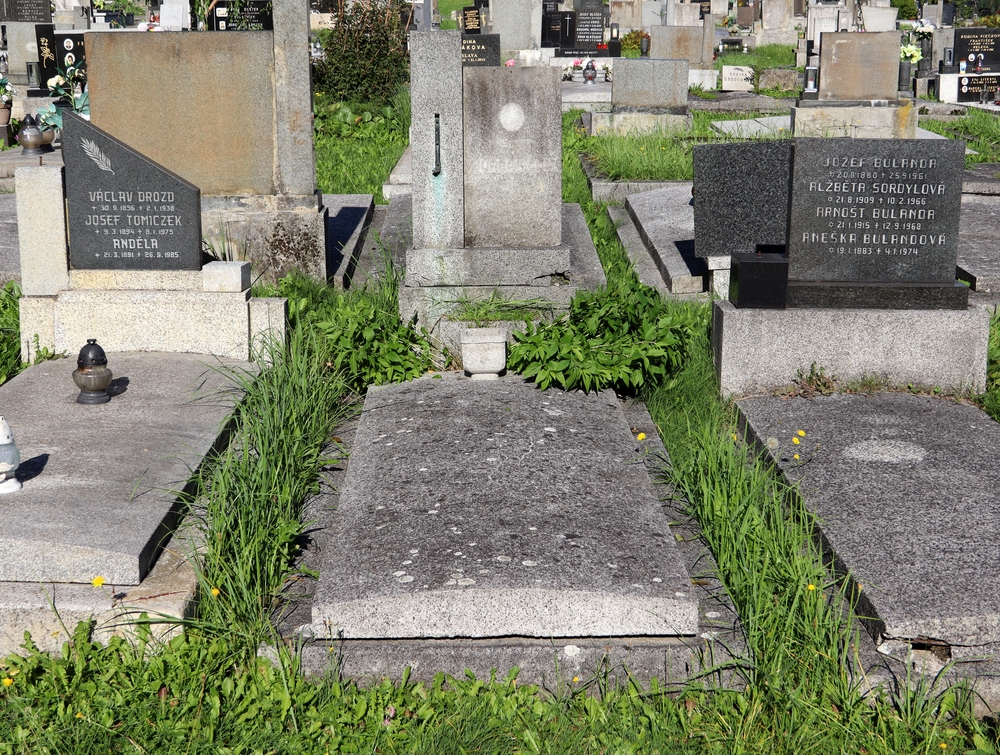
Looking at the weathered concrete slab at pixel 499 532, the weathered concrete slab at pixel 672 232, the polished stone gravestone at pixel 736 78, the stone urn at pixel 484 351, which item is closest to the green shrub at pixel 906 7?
the polished stone gravestone at pixel 736 78

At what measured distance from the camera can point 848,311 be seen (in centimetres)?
516

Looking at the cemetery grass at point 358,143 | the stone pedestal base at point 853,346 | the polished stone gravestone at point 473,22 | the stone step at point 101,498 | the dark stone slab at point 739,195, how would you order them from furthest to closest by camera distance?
the polished stone gravestone at point 473,22, the cemetery grass at point 358,143, the dark stone slab at point 739,195, the stone pedestal base at point 853,346, the stone step at point 101,498

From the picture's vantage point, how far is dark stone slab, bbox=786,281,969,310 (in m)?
5.17

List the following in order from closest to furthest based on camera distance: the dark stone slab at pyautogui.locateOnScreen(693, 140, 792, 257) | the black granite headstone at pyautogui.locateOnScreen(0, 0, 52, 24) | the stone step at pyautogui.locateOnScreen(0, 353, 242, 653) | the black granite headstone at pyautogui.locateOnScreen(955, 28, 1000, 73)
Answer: the stone step at pyautogui.locateOnScreen(0, 353, 242, 653)
the dark stone slab at pyautogui.locateOnScreen(693, 140, 792, 257)
the black granite headstone at pyautogui.locateOnScreen(0, 0, 52, 24)
the black granite headstone at pyautogui.locateOnScreen(955, 28, 1000, 73)

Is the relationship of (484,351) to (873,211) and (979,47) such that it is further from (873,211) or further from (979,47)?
(979,47)

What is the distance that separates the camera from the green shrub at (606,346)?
5.02 metres

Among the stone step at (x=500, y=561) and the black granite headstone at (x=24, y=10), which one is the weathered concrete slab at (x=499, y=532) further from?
the black granite headstone at (x=24, y=10)

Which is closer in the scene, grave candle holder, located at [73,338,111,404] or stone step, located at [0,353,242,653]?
stone step, located at [0,353,242,653]

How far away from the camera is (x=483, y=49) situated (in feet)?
54.4

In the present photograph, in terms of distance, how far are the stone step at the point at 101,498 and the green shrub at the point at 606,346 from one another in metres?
1.44

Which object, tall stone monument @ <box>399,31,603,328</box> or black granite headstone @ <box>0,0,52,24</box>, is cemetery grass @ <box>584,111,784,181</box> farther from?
black granite headstone @ <box>0,0,52,24</box>

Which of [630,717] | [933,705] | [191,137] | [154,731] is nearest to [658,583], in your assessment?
[630,717]

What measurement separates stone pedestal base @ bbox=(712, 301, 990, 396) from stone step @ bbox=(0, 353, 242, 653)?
2392 mm

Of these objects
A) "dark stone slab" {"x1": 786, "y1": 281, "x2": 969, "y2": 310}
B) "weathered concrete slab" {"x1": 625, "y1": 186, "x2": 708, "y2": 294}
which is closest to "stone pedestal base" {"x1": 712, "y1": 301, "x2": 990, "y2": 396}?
"dark stone slab" {"x1": 786, "y1": 281, "x2": 969, "y2": 310}
